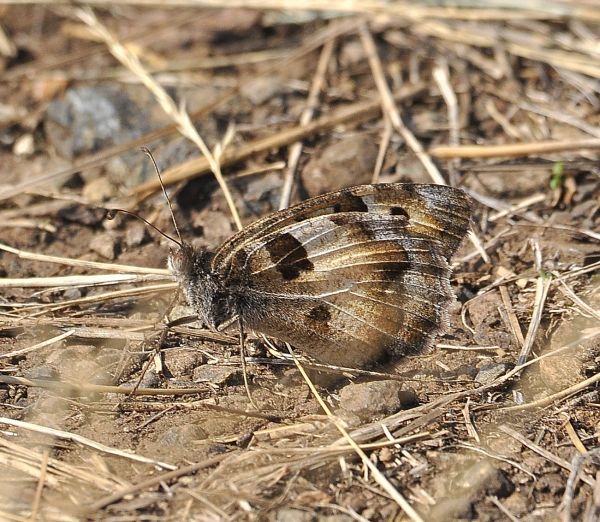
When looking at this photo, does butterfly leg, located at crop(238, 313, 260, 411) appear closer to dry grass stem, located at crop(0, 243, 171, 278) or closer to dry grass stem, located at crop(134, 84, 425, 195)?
dry grass stem, located at crop(0, 243, 171, 278)

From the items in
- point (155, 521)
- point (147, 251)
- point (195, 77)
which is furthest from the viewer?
point (195, 77)

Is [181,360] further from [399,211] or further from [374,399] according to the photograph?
[399,211]

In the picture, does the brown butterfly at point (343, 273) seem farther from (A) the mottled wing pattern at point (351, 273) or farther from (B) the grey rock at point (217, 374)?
(B) the grey rock at point (217, 374)

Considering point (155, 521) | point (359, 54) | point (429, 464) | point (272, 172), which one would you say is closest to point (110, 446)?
point (155, 521)

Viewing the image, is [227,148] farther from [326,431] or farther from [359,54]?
[326,431]

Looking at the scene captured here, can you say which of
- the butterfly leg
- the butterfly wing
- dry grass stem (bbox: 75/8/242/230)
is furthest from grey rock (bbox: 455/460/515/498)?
dry grass stem (bbox: 75/8/242/230)

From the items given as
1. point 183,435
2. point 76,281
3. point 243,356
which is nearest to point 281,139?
point 76,281
